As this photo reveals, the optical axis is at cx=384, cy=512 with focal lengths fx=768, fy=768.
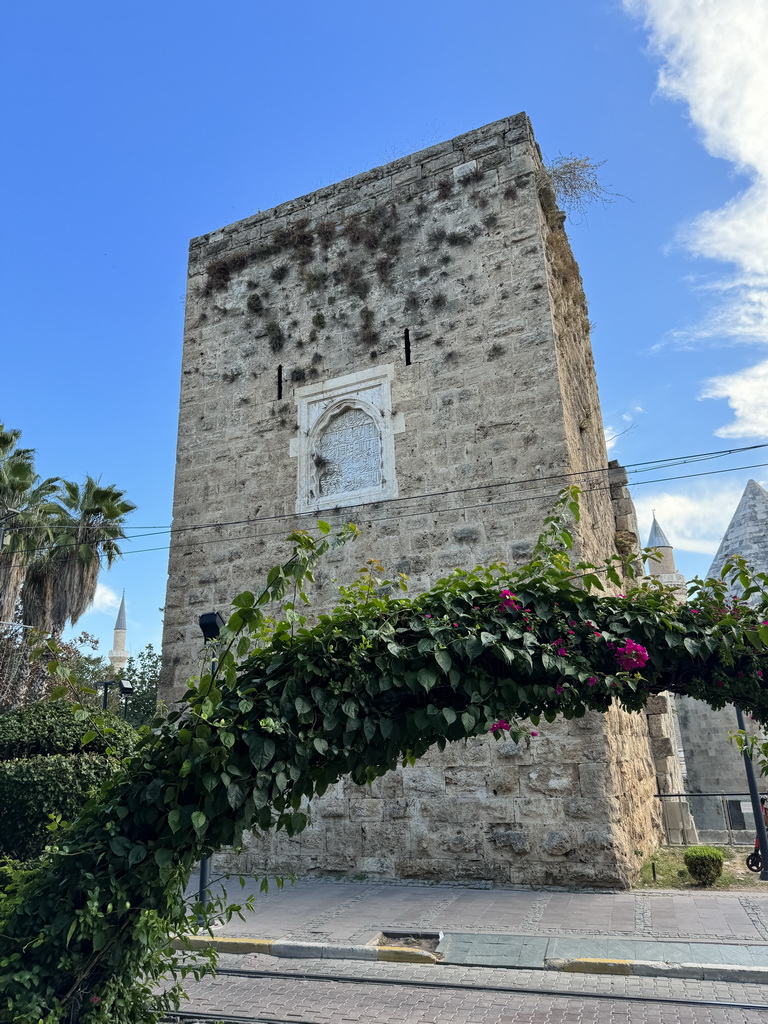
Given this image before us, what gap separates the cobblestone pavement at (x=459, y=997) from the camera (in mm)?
4461

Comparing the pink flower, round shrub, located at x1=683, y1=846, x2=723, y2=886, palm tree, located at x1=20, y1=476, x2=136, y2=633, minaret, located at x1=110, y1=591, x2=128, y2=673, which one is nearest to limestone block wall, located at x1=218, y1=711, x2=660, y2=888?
round shrub, located at x1=683, y1=846, x2=723, y2=886

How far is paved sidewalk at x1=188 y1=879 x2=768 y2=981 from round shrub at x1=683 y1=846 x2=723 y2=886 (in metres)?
0.39

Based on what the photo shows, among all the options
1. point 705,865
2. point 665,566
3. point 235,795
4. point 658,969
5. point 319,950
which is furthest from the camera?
point 665,566

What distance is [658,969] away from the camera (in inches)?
203

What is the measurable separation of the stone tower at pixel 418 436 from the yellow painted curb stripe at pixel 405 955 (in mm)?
2272

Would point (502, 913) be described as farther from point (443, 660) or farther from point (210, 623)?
point (443, 660)

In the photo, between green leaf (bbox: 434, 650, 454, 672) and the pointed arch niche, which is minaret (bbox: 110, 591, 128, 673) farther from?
green leaf (bbox: 434, 650, 454, 672)

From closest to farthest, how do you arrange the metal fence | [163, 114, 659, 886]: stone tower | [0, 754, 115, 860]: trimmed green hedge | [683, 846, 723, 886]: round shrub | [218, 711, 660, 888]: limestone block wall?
[0, 754, 115, 860]: trimmed green hedge < [218, 711, 660, 888]: limestone block wall < [683, 846, 723, 886]: round shrub < [163, 114, 659, 886]: stone tower < the metal fence

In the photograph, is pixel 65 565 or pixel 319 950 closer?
pixel 319 950

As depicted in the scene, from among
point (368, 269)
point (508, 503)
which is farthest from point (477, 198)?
point (508, 503)

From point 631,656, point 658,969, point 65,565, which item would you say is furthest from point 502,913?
point 65,565

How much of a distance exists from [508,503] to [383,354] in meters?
2.80

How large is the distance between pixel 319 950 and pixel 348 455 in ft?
19.2

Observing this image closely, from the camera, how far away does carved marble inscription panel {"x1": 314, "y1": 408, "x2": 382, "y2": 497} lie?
32.6 feet
